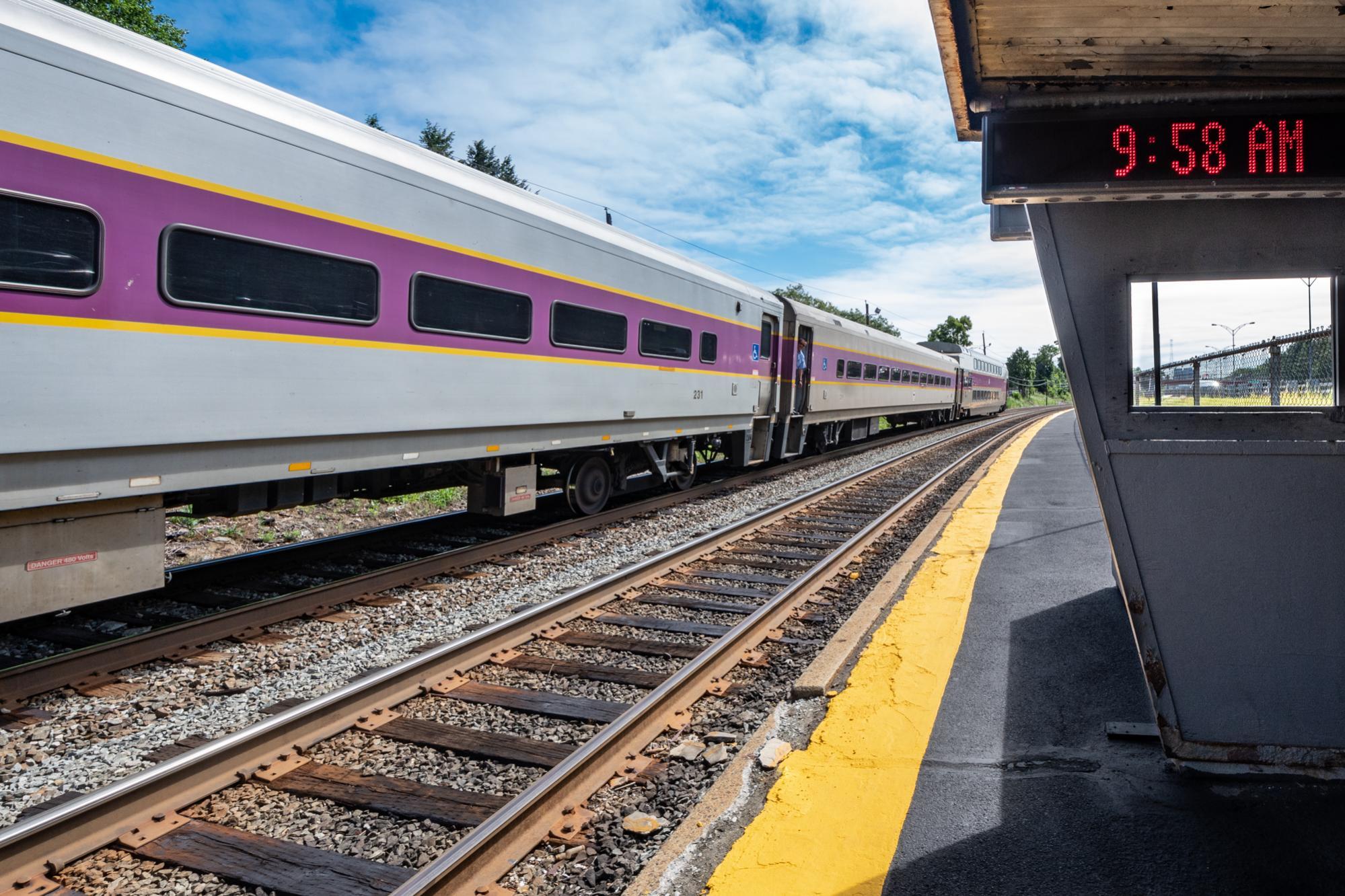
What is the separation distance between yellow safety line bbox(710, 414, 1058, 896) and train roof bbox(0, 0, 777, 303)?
4.82 metres

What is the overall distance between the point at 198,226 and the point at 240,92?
1053mm

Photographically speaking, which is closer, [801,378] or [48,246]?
[48,246]

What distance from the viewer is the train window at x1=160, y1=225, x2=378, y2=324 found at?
4621mm

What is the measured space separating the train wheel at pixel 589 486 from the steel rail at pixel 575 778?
4053mm

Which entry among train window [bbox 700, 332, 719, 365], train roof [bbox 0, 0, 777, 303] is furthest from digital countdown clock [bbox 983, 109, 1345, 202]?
train window [bbox 700, 332, 719, 365]

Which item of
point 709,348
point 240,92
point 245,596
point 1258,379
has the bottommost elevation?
point 245,596

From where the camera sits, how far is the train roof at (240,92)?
13.5 ft

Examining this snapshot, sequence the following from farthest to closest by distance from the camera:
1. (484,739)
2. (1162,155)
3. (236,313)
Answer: (236,313) → (484,739) → (1162,155)

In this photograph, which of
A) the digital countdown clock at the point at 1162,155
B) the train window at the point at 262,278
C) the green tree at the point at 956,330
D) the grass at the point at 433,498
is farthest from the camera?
the green tree at the point at 956,330

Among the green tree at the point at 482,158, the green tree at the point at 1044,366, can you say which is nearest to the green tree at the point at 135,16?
the green tree at the point at 482,158

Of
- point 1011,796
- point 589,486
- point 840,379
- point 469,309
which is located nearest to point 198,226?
point 469,309

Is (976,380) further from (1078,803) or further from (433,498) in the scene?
(1078,803)

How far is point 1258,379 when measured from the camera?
129 inches

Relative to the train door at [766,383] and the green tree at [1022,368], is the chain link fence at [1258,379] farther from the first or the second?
the green tree at [1022,368]
